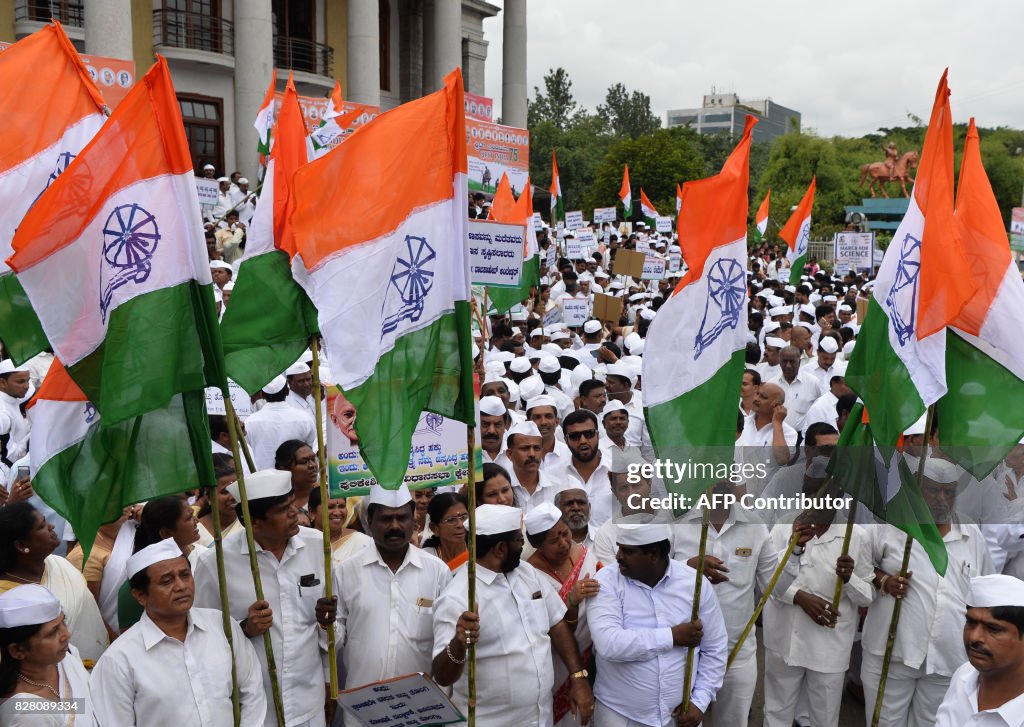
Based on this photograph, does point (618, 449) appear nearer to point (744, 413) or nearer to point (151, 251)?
point (744, 413)

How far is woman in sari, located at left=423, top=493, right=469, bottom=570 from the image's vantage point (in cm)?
494

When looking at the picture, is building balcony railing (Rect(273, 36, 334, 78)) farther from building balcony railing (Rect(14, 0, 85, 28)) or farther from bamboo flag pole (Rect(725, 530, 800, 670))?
bamboo flag pole (Rect(725, 530, 800, 670))

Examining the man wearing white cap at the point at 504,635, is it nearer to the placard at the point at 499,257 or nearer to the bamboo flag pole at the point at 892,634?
the bamboo flag pole at the point at 892,634

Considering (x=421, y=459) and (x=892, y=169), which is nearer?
(x=421, y=459)

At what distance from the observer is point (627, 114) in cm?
8931

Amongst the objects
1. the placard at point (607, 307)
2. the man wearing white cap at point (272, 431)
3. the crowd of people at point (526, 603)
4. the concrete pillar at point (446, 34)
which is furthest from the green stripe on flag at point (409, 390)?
the concrete pillar at point (446, 34)

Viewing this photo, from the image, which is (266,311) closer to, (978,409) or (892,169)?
(978,409)

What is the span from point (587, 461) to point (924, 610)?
226 centimetres

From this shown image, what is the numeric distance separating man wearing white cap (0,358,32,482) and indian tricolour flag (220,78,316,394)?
A: 9.67 feet

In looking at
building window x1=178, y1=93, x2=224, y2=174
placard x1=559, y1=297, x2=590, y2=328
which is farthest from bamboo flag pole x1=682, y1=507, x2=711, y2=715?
building window x1=178, y1=93, x2=224, y2=174

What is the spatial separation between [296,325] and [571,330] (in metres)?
8.81

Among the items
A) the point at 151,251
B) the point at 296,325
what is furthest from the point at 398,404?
the point at 151,251

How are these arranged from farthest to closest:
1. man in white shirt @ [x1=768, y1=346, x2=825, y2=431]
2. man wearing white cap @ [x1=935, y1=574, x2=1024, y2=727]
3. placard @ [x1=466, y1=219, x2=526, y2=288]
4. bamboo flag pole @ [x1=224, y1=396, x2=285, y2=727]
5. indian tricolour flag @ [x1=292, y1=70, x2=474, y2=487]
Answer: man in white shirt @ [x1=768, y1=346, x2=825, y2=431] → placard @ [x1=466, y1=219, x2=526, y2=288] → indian tricolour flag @ [x1=292, y1=70, x2=474, y2=487] → bamboo flag pole @ [x1=224, y1=396, x2=285, y2=727] → man wearing white cap @ [x1=935, y1=574, x2=1024, y2=727]

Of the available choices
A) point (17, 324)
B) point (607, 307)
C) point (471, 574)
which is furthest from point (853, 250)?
point (17, 324)
